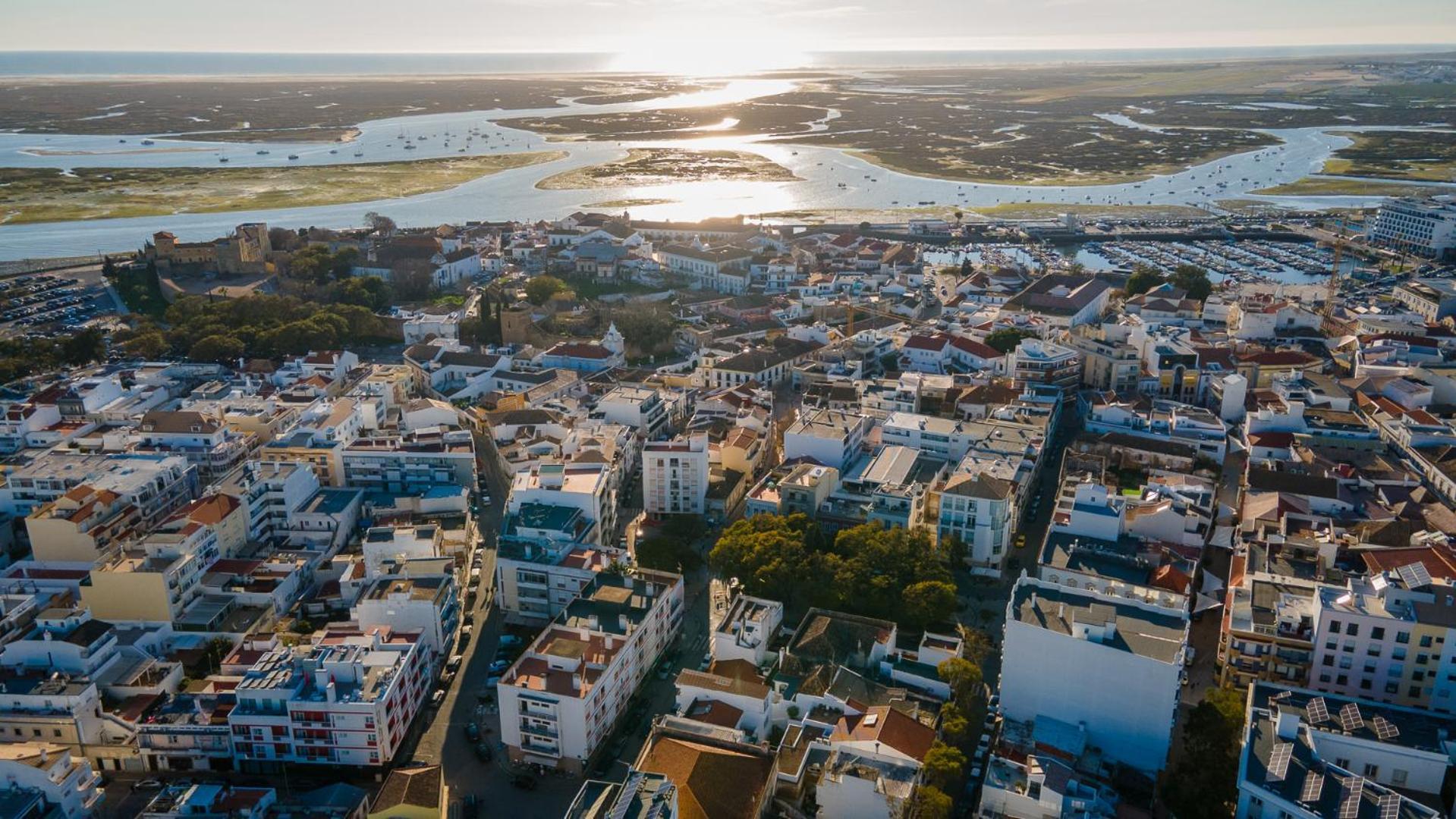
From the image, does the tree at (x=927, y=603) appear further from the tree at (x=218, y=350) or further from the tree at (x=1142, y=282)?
the tree at (x=1142, y=282)

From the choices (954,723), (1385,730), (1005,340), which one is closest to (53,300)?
(1005,340)

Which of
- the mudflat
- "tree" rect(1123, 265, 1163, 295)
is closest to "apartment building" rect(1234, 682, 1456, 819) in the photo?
"tree" rect(1123, 265, 1163, 295)

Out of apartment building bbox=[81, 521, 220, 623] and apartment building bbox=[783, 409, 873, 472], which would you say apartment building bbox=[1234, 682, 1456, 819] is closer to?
apartment building bbox=[783, 409, 873, 472]

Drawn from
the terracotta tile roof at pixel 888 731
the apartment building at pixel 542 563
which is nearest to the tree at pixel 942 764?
the terracotta tile roof at pixel 888 731

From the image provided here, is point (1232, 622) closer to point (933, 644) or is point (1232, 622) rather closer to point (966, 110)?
point (933, 644)

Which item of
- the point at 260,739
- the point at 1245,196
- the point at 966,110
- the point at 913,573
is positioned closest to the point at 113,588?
the point at 260,739

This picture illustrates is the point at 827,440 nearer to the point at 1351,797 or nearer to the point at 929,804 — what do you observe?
the point at 929,804
